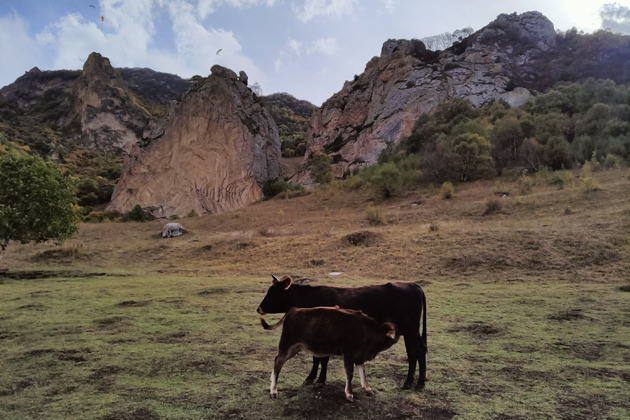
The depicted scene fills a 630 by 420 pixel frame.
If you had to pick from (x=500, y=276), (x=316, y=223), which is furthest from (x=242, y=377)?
(x=316, y=223)

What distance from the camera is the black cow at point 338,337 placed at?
12.1 feet

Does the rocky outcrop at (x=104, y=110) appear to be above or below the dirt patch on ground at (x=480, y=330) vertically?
above

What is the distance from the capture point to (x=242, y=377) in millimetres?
4359

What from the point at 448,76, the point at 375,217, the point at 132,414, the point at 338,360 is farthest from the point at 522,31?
the point at 132,414

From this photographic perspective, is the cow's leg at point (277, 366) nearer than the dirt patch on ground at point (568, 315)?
Yes

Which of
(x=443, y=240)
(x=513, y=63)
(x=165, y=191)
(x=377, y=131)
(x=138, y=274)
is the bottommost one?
(x=138, y=274)

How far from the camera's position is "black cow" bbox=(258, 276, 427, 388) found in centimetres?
420

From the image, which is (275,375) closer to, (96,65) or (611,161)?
(611,161)

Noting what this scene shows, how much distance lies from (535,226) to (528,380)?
13.9 meters

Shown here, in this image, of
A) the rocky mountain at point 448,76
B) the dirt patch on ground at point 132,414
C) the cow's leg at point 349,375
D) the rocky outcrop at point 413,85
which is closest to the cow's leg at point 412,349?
the cow's leg at point 349,375

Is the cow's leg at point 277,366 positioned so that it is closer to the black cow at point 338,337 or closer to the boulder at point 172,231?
the black cow at point 338,337

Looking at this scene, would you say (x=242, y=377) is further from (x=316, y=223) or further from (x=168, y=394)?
(x=316, y=223)

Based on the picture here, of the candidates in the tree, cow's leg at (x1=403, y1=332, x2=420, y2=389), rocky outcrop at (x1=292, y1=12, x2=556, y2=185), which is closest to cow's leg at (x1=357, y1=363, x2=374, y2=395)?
cow's leg at (x1=403, y1=332, x2=420, y2=389)

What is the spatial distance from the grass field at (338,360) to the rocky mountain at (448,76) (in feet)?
142
